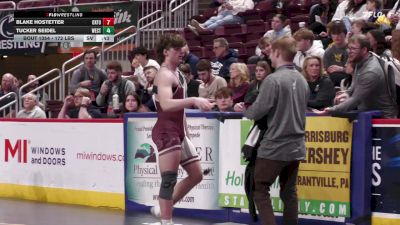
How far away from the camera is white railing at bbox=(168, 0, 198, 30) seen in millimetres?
20897

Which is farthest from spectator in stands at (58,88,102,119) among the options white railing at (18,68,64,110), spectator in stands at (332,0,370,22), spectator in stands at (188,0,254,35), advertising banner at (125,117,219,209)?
spectator in stands at (188,0,254,35)

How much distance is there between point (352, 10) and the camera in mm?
15070

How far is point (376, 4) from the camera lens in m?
14.5

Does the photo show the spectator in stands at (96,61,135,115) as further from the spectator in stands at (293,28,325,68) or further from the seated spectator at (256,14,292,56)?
the spectator in stands at (293,28,325,68)

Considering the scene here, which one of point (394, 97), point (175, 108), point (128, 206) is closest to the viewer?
point (175, 108)

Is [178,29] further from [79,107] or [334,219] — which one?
[334,219]

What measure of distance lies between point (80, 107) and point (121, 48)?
591cm

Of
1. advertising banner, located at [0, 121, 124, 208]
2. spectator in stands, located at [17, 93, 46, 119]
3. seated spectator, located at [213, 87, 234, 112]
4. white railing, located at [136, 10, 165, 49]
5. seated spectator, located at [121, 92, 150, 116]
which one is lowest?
advertising banner, located at [0, 121, 124, 208]

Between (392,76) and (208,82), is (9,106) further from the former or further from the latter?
(392,76)

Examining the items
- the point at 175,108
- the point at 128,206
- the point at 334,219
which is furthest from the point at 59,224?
the point at 334,219

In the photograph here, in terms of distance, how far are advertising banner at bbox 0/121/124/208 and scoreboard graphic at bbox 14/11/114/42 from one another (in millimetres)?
3393

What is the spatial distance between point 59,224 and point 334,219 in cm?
318

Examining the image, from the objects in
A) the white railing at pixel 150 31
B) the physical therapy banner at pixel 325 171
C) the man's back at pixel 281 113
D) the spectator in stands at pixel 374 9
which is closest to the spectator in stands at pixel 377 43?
the physical therapy banner at pixel 325 171

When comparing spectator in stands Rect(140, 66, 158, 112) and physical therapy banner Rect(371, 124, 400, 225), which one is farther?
spectator in stands Rect(140, 66, 158, 112)
